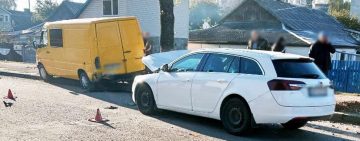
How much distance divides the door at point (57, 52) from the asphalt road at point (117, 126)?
2.97 metres

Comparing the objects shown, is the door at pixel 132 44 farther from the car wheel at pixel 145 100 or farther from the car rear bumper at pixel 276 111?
the car rear bumper at pixel 276 111

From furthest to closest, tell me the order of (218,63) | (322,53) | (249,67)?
(322,53) < (218,63) < (249,67)

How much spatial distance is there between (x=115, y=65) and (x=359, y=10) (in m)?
46.2

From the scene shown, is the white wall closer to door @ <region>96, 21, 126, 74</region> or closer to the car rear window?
door @ <region>96, 21, 126, 74</region>

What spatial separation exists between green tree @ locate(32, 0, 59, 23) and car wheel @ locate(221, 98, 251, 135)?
2223 inches

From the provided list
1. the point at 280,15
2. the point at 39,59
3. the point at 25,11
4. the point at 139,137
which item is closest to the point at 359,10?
the point at 280,15

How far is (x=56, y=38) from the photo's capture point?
38.8 ft

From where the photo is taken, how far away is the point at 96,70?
10375mm

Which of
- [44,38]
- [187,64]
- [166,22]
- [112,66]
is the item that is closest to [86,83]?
[112,66]

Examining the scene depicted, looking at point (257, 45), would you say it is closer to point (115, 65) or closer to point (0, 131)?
point (115, 65)

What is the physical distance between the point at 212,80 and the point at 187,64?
95 cm

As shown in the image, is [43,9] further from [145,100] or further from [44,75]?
[145,100]

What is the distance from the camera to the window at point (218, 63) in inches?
241

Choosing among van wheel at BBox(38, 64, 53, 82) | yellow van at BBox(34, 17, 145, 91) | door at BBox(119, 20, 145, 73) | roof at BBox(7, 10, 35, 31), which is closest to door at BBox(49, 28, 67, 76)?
yellow van at BBox(34, 17, 145, 91)
